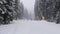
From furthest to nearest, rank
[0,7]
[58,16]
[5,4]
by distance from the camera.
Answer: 1. [58,16]
2. [5,4]
3. [0,7]

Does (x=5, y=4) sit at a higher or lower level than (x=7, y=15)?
higher

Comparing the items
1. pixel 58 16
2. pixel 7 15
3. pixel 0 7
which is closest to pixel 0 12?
pixel 0 7

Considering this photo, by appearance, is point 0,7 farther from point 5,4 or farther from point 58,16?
point 58,16

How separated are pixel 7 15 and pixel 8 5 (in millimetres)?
1323

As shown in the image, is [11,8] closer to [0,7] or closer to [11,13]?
[11,13]

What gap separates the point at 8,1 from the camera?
755 inches

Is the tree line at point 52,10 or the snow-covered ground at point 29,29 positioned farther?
the tree line at point 52,10

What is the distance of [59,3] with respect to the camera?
22734 millimetres

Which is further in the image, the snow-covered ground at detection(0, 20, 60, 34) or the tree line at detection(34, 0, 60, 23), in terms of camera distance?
the tree line at detection(34, 0, 60, 23)

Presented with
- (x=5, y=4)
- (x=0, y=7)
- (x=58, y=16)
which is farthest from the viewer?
(x=58, y=16)

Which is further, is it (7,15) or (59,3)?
(59,3)

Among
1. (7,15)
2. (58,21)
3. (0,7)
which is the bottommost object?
(58,21)

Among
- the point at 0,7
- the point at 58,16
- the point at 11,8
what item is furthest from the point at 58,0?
the point at 0,7

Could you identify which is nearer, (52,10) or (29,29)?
(29,29)
